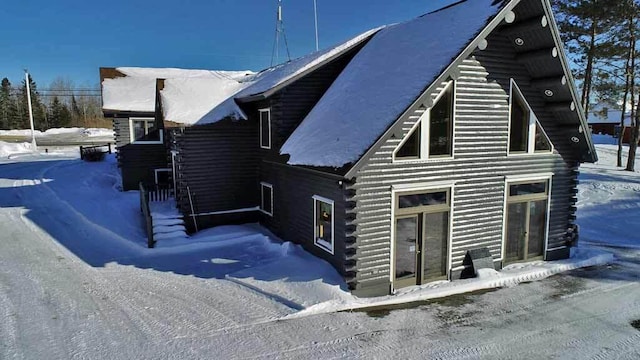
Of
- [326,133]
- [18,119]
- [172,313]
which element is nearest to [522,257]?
[326,133]

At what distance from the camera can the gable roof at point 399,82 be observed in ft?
29.0

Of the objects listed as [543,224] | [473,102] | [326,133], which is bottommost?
[543,224]

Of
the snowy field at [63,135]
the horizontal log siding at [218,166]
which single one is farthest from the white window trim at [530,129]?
the snowy field at [63,135]

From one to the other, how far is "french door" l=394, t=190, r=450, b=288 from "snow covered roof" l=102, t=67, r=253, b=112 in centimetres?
1120

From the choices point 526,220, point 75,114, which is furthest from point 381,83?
point 75,114

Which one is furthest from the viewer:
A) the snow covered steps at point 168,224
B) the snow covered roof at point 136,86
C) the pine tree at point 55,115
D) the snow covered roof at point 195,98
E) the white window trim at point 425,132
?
the pine tree at point 55,115

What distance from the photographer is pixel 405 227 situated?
9.75 m

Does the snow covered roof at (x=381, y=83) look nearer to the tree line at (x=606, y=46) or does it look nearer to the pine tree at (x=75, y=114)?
the tree line at (x=606, y=46)

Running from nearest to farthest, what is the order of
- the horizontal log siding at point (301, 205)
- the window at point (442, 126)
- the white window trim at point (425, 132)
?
the white window trim at point (425, 132), the horizontal log siding at point (301, 205), the window at point (442, 126)

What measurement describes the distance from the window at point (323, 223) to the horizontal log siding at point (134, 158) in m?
11.2

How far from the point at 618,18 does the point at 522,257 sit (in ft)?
58.7

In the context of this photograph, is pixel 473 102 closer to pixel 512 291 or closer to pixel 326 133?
pixel 326 133

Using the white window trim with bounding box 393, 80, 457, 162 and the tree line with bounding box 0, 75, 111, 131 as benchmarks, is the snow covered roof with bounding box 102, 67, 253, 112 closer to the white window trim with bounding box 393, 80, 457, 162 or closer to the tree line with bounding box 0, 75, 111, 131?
the white window trim with bounding box 393, 80, 457, 162

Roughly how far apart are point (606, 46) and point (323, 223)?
858 inches
